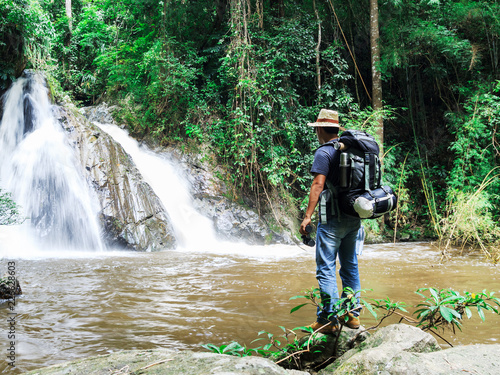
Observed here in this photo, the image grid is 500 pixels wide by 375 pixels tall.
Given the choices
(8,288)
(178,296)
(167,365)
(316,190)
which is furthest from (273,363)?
(8,288)

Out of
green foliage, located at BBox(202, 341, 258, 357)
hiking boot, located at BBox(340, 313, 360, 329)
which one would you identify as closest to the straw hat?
hiking boot, located at BBox(340, 313, 360, 329)

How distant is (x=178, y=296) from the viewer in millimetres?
4570

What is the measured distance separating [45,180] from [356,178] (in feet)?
26.6

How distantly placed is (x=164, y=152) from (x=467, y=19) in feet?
31.3

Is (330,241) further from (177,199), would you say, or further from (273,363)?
(177,199)

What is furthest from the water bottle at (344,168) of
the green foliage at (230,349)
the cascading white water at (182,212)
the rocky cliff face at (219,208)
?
the rocky cliff face at (219,208)

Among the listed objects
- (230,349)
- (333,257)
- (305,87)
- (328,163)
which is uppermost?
(305,87)

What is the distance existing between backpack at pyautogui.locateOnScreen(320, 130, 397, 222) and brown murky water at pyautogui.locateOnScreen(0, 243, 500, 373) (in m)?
1.36

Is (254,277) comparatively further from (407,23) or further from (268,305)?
(407,23)

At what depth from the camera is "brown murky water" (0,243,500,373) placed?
10.5ft

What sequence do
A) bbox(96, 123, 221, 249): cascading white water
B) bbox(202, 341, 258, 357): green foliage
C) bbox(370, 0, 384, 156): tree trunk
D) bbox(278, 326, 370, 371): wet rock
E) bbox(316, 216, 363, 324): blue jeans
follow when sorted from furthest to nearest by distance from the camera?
1. bbox(370, 0, 384, 156): tree trunk
2. bbox(96, 123, 221, 249): cascading white water
3. bbox(316, 216, 363, 324): blue jeans
4. bbox(278, 326, 370, 371): wet rock
5. bbox(202, 341, 258, 357): green foliage

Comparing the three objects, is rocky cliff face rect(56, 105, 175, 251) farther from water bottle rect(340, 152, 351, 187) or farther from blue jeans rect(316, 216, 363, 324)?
water bottle rect(340, 152, 351, 187)

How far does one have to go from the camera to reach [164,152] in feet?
37.6

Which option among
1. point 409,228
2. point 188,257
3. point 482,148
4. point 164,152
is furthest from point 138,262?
point 482,148
